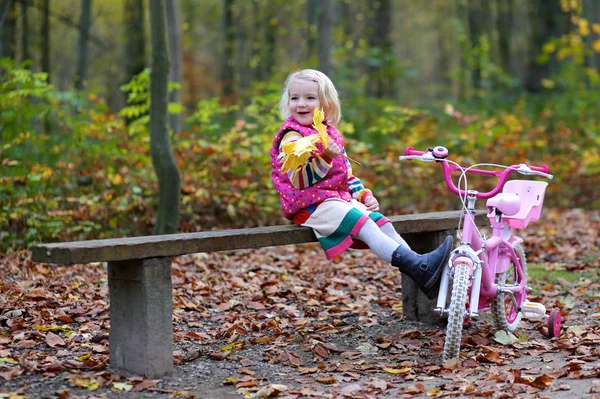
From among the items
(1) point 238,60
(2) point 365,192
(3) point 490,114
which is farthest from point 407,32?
(2) point 365,192

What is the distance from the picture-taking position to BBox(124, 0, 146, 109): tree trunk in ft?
46.8

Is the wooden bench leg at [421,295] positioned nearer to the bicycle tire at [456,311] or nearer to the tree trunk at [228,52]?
the bicycle tire at [456,311]

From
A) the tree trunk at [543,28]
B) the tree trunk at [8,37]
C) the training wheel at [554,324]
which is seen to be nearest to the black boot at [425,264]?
the training wheel at [554,324]

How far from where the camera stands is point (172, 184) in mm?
6980

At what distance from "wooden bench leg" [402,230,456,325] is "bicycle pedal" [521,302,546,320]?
59cm

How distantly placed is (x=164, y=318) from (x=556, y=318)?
2.48 meters

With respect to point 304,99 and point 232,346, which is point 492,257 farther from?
point 232,346

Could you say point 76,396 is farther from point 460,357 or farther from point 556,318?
point 556,318

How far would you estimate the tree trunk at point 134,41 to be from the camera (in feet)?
46.8

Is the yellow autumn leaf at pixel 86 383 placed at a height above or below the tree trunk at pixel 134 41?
below

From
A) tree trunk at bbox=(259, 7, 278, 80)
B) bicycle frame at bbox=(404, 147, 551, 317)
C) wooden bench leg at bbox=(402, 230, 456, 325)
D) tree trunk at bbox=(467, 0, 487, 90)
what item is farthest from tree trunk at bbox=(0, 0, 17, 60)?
tree trunk at bbox=(467, 0, 487, 90)

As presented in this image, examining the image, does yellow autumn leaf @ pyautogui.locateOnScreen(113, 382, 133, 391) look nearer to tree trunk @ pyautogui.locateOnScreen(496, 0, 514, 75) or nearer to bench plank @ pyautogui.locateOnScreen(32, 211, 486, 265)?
bench plank @ pyautogui.locateOnScreen(32, 211, 486, 265)

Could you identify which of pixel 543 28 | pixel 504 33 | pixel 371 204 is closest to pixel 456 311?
pixel 371 204

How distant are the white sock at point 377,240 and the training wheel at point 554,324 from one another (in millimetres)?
1185
